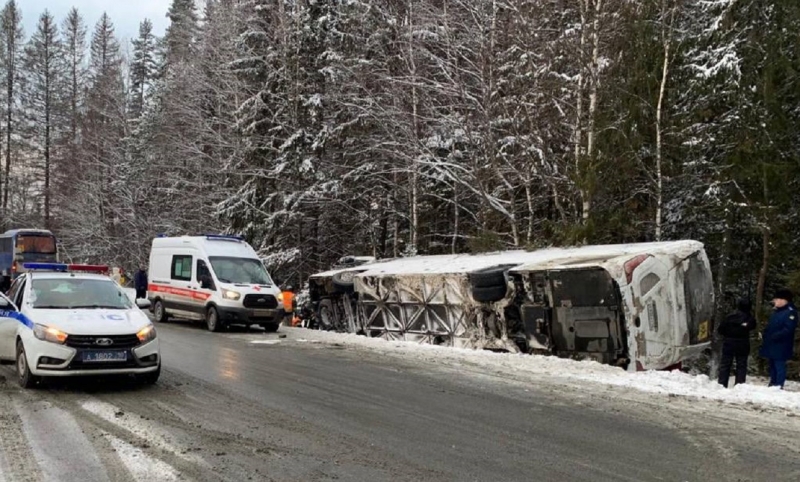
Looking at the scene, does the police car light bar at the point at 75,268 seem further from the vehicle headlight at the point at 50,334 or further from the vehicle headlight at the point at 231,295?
the vehicle headlight at the point at 231,295

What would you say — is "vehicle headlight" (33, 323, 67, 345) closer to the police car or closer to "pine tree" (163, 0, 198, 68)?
the police car

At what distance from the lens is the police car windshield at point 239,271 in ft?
56.1

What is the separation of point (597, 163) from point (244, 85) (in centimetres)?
1654

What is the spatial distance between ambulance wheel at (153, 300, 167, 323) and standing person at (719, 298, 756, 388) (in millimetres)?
14374

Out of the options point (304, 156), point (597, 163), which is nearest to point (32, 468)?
point (597, 163)

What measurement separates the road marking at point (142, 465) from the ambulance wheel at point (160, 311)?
44.1ft

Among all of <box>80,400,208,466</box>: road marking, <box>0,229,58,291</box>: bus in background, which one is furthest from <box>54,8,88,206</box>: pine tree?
<box>80,400,208,466</box>: road marking

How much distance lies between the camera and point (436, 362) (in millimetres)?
11773

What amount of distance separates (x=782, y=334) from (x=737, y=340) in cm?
64

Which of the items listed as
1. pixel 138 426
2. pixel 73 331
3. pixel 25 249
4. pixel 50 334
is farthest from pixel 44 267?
pixel 25 249

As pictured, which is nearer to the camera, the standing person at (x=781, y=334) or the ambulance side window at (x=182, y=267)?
the standing person at (x=781, y=334)

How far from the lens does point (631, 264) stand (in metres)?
10.6

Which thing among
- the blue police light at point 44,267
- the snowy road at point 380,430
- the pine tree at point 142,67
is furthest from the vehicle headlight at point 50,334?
the pine tree at point 142,67

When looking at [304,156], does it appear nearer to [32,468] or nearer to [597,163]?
[597,163]
